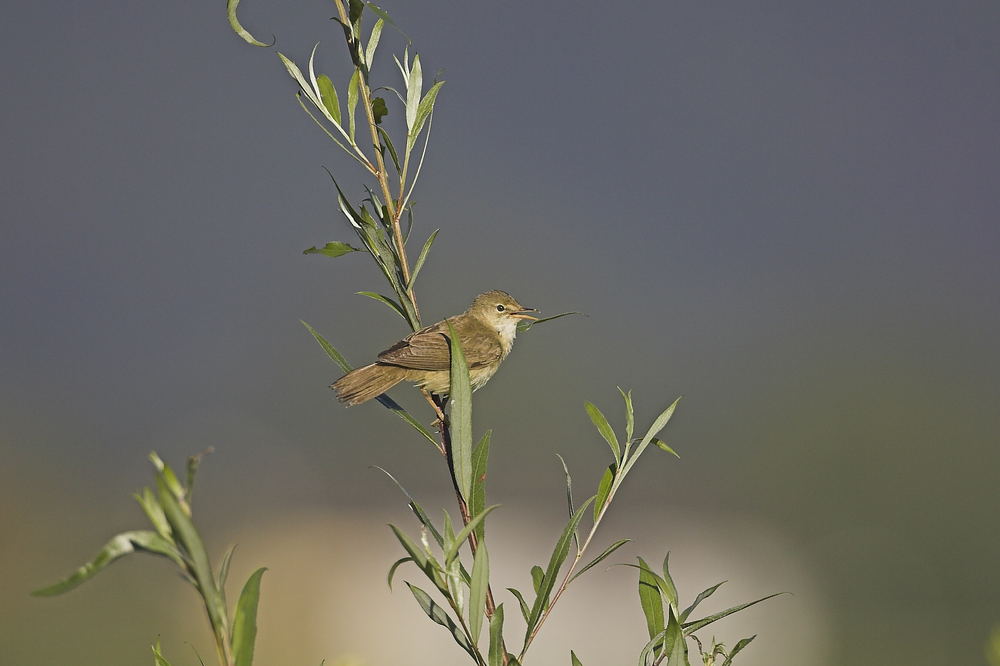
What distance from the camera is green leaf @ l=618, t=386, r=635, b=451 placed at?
4.67ft

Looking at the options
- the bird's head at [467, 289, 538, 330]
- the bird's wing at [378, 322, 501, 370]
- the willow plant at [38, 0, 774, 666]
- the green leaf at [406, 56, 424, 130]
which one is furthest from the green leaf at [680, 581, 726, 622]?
the bird's head at [467, 289, 538, 330]

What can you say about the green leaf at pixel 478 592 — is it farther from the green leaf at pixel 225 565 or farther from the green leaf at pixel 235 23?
the green leaf at pixel 235 23

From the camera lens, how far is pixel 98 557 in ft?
2.60

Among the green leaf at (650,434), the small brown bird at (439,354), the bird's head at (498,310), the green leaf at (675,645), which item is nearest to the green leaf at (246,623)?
the green leaf at (675,645)

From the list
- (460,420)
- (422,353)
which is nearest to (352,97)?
(460,420)

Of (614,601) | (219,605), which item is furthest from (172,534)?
(614,601)

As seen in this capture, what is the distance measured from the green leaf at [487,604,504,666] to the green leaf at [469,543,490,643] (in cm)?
2

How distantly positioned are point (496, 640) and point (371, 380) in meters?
2.27

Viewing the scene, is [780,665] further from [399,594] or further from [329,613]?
[329,613]

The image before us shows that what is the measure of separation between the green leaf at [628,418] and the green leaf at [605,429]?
0.06 ft

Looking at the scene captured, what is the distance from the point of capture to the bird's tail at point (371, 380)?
3213 millimetres

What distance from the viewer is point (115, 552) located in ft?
2.65

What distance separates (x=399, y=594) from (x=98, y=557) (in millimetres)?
10683

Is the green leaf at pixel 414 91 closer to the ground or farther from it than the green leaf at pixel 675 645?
farther from it
